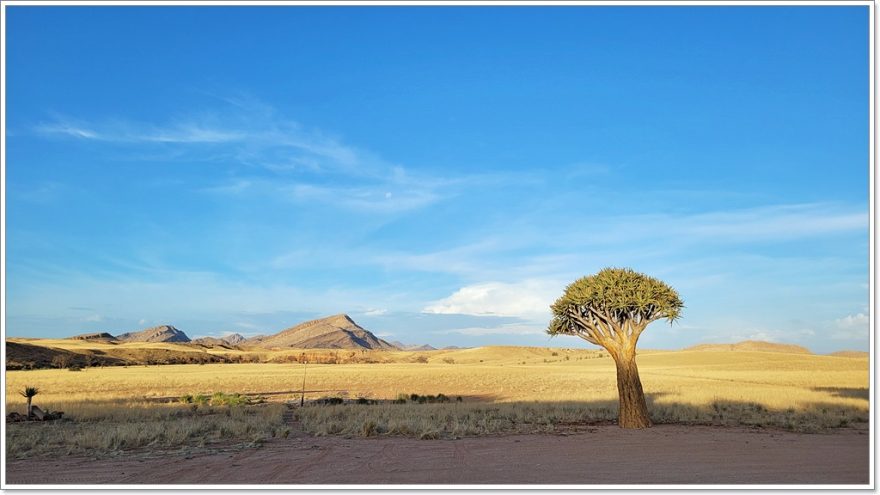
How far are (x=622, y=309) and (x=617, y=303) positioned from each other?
1.45ft

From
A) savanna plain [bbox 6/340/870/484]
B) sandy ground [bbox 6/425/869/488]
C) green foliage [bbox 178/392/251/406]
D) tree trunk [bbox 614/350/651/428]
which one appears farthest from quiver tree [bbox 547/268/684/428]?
green foliage [bbox 178/392/251/406]

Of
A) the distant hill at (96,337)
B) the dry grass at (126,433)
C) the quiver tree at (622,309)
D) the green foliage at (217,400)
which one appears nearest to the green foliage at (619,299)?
the quiver tree at (622,309)

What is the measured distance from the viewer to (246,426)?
17.0 metres

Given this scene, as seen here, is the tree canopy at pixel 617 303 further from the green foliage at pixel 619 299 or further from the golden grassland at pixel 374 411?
the golden grassland at pixel 374 411

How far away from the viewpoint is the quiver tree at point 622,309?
1805 cm

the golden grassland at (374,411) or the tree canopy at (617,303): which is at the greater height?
the tree canopy at (617,303)

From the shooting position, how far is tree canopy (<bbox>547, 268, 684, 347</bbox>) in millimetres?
18359

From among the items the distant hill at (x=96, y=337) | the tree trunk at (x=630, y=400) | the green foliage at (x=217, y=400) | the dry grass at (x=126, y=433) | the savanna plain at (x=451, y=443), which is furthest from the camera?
the distant hill at (x=96, y=337)

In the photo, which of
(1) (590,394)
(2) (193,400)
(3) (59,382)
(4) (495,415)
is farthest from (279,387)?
(4) (495,415)

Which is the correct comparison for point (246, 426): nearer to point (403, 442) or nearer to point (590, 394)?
point (403, 442)

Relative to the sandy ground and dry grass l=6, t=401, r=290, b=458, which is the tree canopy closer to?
the sandy ground

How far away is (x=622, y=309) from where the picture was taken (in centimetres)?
1859

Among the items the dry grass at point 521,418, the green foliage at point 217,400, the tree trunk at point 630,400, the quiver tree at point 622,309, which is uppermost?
the quiver tree at point 622,309

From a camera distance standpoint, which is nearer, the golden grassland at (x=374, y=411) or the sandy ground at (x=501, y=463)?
the sandy ground at (x=501, y=463)
